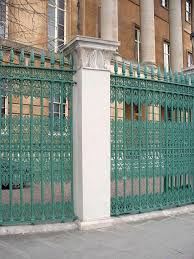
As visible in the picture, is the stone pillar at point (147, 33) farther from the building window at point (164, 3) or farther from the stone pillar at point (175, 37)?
the building window at point (164, 3)

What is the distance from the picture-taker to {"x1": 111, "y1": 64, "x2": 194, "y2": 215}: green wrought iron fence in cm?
675

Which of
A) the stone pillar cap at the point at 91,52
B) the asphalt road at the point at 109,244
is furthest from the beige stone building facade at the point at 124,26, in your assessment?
the asphalt road at the point at 109,244

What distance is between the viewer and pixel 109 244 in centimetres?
534

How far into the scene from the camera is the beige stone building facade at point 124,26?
711 inches

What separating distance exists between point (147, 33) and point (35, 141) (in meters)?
19.6

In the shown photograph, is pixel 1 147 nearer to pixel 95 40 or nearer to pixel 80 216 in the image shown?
pixel 80 216

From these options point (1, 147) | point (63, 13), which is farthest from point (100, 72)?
point (63, 13)

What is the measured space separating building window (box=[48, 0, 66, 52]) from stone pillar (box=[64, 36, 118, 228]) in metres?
13.8

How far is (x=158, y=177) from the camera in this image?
7.30m

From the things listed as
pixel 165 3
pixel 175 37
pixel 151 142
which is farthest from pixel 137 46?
pixel 151 142

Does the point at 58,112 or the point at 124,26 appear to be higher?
the point at 124,26

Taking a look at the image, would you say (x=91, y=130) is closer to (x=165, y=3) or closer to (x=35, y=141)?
(x=35, y=141)

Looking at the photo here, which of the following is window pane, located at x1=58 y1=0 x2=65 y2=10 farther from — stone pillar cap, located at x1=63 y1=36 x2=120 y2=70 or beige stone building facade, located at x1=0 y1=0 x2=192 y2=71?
stone pillar cap, located at x1=63 y1=36 x2=120 y2=70

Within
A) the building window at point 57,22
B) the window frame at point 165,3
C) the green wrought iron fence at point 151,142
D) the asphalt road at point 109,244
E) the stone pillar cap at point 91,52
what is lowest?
the asphalt road at point 109,244
